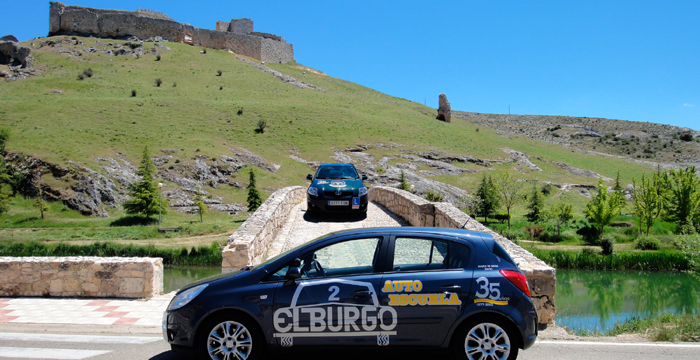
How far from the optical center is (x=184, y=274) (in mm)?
25391

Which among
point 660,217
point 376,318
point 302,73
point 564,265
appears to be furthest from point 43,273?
point 302,73

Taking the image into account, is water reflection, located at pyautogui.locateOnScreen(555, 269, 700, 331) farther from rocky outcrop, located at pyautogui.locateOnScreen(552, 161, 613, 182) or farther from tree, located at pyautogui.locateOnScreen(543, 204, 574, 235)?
rocky outcrop, located at pyautogui.locateOnScreen(552, 161, 613, 182)

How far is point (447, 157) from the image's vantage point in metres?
56.8

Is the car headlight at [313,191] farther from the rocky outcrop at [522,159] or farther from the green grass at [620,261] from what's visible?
the rocky outcrop at [522,159]

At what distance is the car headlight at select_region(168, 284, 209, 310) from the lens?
478 centimetres

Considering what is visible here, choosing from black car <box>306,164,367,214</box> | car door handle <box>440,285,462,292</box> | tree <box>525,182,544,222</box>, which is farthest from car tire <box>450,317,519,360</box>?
tree <box>525,182,544,222</box>

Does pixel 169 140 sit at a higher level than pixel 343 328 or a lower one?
higher

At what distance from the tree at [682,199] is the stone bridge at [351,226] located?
3468cm

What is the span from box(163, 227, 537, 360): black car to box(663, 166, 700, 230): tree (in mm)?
44516

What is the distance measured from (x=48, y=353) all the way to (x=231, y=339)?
102 inches

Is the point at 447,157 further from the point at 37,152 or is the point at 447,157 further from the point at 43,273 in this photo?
the point at 43,273

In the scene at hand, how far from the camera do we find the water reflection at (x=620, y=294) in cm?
1948

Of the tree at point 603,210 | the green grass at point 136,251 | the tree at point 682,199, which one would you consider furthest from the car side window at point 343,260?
the tree at point 682,199

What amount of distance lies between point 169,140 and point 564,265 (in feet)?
128
